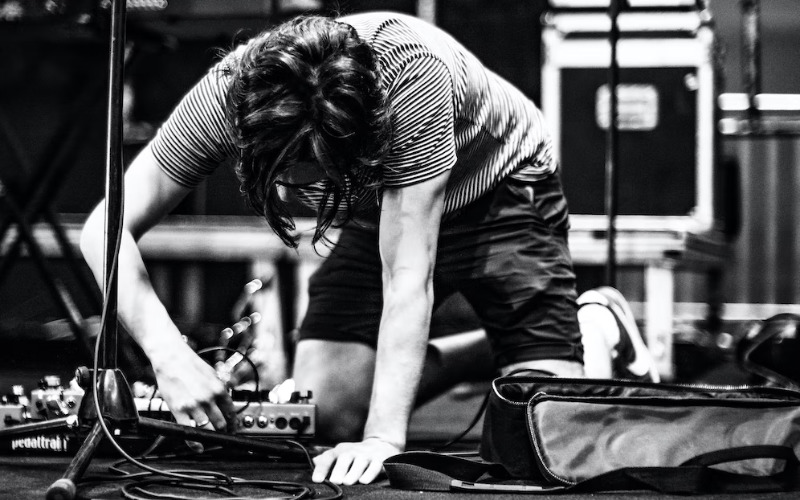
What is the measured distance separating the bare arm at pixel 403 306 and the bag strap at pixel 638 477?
3.9 inches

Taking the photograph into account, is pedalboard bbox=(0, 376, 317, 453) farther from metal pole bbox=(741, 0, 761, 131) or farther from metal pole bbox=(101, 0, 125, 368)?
metal pole bbox=(741, 0, 761, 131)

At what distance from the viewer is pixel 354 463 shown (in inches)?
53.1

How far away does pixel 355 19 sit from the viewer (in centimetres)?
158

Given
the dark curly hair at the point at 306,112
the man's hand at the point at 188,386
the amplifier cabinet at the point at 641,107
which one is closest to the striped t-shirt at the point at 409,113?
the dark curly hair at the point at 306,112

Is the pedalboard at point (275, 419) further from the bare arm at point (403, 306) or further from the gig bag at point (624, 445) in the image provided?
the gig bag at point (624, 445)

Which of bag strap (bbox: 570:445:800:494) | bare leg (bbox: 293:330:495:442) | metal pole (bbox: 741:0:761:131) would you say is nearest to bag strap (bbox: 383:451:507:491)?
bag strap (bbox: 570:445:800:494)

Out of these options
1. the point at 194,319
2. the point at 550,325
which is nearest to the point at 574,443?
the point at 550,325

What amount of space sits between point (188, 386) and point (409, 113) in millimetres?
555

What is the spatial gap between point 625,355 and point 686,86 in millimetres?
1820

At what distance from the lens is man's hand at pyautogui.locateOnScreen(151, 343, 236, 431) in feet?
4.51

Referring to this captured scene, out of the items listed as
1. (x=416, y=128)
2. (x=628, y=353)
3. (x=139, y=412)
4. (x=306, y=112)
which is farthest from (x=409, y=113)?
(x=628, y=353)

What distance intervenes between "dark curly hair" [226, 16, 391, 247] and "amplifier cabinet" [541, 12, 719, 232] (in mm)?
2357

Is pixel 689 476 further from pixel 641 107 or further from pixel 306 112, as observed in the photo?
pixel 641 107

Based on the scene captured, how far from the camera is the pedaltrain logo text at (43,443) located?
5.15 feet
